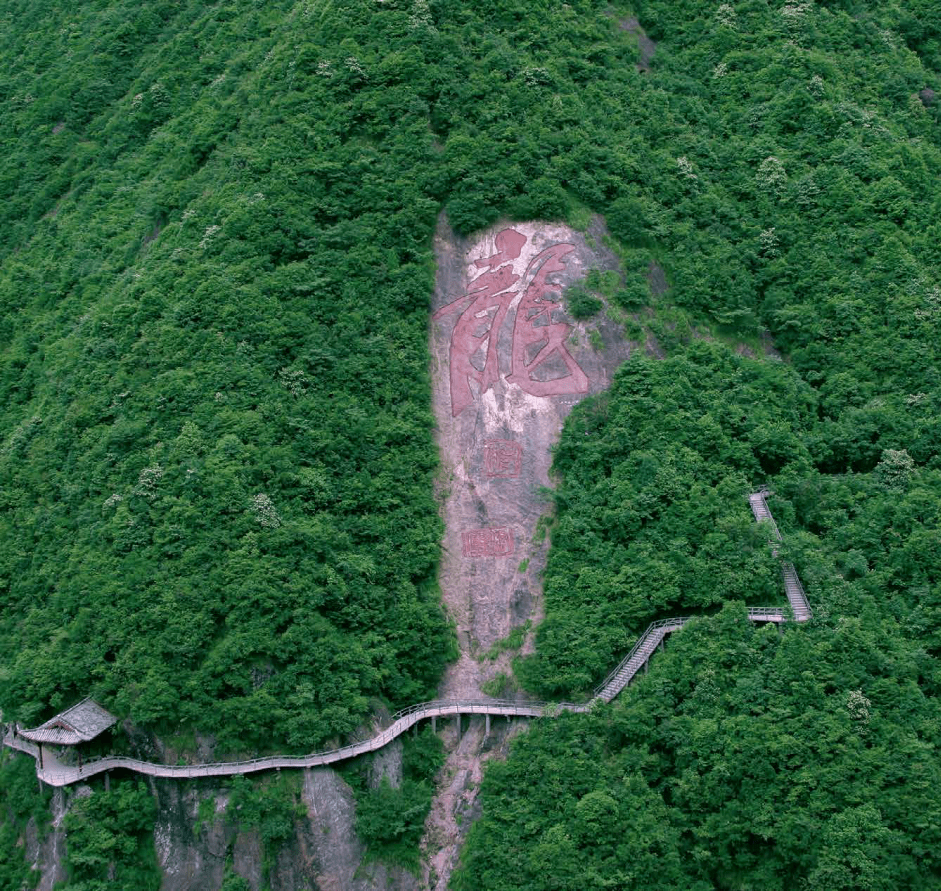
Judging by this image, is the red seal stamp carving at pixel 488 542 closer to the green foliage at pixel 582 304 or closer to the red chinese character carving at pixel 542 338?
the red chinese character carving at pixel 542 338

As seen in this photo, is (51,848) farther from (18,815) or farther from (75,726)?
(75,726)

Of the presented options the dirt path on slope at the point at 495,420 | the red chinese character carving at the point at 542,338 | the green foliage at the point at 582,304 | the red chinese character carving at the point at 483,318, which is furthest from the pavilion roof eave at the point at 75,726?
the green foliage at the point at 582,304

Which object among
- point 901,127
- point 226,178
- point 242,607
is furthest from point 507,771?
point 901,127

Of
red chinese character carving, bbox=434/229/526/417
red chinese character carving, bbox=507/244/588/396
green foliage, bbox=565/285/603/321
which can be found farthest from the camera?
green foliage, bbox=565/285/603/321

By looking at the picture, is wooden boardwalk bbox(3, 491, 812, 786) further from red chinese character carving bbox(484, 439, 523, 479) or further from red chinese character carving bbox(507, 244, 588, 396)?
red chinese character carving bbox(507, 244, 588, 396)

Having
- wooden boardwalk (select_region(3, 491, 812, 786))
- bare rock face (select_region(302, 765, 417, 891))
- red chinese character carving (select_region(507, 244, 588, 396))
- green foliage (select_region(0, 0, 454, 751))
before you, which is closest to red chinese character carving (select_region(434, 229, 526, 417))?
red chinese character carving (select_region(507, 244, 588, 396))
